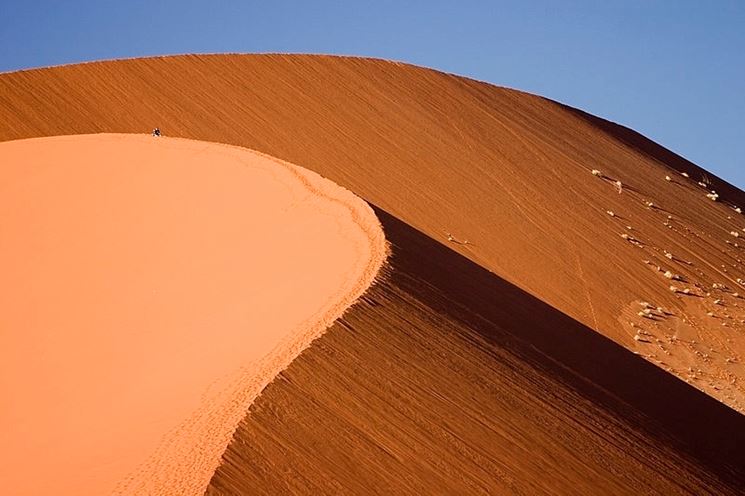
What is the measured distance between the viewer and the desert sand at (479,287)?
329 inches

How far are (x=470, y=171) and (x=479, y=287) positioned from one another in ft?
43.4

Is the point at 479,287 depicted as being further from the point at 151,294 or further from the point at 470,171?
the point at 470,171

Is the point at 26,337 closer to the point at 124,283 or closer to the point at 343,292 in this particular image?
the point at 124,283

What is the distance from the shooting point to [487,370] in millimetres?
10039

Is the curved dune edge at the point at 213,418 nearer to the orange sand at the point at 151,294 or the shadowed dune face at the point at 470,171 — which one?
the orange sand at the point at 151,294

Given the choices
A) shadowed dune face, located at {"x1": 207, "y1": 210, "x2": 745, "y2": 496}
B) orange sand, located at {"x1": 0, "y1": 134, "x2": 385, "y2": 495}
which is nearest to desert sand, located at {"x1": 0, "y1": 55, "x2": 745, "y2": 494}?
shadowed dune face, located at {"x1": 207, "y1": 210, "x2": 745, "y2": 496}

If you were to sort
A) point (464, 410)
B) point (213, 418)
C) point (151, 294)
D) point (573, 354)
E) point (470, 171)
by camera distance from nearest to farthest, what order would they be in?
point (213, 418)
point (464, 410)
point (151, 294)
point (573, 354)
point (470, 171)

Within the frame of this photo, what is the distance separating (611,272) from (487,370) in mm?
13605

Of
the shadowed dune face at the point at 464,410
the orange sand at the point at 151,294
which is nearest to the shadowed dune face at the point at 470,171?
the shadowed dune face at the point at 464,410

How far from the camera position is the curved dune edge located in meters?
6.77

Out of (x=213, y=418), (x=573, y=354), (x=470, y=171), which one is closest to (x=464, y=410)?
(x=213, y=418)

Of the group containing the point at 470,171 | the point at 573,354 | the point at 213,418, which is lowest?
the point at 213,418

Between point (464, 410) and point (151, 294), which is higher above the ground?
point (464, 410)

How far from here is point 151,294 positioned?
10945mm
